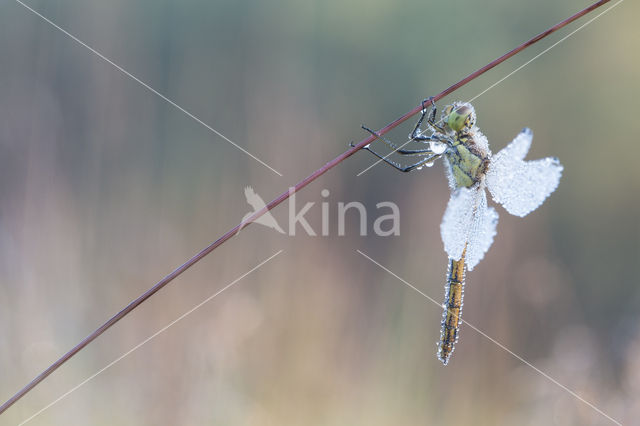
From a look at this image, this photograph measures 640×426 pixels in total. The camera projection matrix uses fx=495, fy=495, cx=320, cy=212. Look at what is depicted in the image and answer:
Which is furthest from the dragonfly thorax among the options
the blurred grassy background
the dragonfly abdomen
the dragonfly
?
the blurred grassy background

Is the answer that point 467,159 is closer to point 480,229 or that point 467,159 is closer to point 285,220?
point 480,229

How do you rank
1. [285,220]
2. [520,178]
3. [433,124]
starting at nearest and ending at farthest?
[520,178], [433,124], [285,220]

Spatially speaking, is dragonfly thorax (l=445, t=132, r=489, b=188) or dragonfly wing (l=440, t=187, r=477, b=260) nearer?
dragonfly wing (l=440, t=187, r=477, b=260)

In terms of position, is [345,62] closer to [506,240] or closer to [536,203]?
[506,240]

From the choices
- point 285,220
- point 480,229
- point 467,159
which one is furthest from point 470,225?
point 285,220

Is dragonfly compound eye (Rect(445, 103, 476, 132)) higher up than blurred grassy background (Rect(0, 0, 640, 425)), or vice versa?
dragonfly compound eye (Rect(445, 103, 476, 132))

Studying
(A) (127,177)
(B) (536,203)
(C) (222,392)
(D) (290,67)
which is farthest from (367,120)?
(B) (536,203)

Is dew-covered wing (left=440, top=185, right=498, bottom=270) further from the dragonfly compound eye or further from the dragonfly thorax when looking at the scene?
the dragonfly compound eye

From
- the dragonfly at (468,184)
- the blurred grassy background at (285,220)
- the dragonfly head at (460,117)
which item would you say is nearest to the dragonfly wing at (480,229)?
the dragonfly at (468,184)

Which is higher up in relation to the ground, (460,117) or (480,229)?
(460,117)
